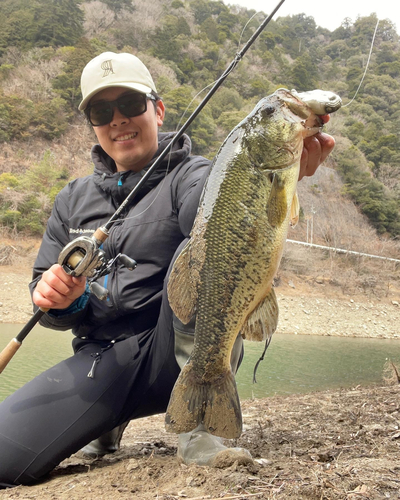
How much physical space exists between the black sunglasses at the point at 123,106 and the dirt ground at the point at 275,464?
2.10 metres

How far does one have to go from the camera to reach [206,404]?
1.99 meters

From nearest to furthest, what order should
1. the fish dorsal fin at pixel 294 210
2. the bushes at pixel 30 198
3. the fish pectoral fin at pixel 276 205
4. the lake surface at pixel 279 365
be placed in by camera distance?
the fish pectoral fin at pixel 276 205 < the fish dorsal fin at pixel 294 210 < the lake surface at pixel 279 365 < the bushes at pixel 30 198

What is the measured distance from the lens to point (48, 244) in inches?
116

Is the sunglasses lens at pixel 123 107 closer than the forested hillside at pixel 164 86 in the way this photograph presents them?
Yes

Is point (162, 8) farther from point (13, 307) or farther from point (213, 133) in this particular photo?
point (13, 307)

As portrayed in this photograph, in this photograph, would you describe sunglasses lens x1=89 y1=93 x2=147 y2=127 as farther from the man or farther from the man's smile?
the man's smile

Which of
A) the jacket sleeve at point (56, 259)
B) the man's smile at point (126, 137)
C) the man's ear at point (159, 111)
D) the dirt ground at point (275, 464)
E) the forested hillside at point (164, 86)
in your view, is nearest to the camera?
the dirt ground at point (275, 464)

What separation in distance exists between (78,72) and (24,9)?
14657mm

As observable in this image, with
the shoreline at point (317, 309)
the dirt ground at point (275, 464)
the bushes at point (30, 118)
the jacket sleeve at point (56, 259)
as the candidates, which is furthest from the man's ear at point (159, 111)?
the bushes at point (30, 118)

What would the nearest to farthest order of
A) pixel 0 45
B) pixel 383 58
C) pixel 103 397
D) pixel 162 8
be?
pixel 103 397, pixel 383 58, pixel 0 45, pixel 162 8

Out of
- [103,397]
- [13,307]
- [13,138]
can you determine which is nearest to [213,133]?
[13,138]

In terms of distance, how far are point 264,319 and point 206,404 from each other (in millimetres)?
475

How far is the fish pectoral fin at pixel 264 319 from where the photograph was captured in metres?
1.99

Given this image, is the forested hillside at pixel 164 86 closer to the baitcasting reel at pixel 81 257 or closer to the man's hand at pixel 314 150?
the man's hand at pixel 314 150
